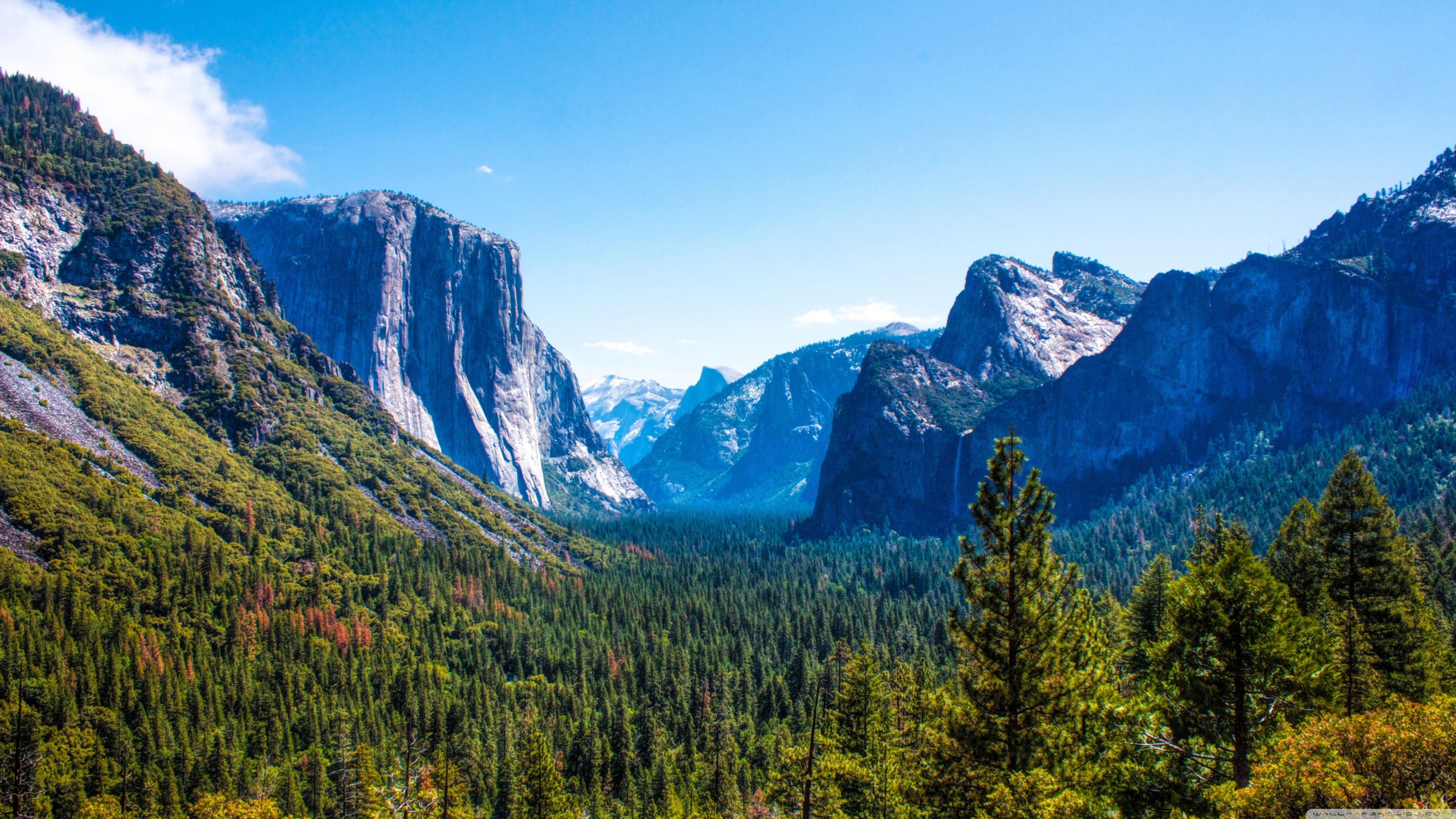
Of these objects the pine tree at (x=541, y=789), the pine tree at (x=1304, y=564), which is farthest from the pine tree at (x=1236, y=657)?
the pine tree at (x=541, y=789)

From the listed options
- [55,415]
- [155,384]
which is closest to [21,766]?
[55,415]

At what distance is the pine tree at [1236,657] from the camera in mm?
21125

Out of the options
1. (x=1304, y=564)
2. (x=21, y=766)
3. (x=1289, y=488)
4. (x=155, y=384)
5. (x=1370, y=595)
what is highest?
(x=155, y=384)

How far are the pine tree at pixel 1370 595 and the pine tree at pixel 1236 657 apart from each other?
7102 mm

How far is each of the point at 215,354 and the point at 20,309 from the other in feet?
124

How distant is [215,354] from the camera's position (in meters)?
179

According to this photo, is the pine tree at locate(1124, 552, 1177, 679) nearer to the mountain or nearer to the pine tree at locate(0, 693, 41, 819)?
the mountain

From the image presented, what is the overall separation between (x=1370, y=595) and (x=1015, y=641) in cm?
2493

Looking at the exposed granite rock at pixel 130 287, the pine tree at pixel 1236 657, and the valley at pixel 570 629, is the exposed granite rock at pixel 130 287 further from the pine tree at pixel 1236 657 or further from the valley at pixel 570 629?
the pine tree at pixel 1236 657

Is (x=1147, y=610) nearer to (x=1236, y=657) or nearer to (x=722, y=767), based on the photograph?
(x=1236, y=657)

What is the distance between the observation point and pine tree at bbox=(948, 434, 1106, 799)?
22047 millimetres

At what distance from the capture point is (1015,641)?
873 inches

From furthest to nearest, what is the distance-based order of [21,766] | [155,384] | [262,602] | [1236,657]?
[155,384] < [262,602] < [21,766] < [1236,657]

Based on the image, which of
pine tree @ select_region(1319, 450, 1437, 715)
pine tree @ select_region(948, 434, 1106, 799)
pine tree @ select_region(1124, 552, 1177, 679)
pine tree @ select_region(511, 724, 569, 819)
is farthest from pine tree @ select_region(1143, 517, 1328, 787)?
pine tree @ select_region(511, 724, 569, 819)
